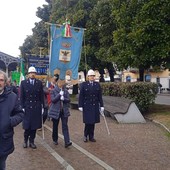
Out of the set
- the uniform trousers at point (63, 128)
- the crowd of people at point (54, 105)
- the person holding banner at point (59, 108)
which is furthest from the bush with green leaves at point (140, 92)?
the uniform trousers at point (63, 128)

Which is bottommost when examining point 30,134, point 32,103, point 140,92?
point 30,134

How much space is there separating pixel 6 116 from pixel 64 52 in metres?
12.1

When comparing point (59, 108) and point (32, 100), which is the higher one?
point (32, 100)

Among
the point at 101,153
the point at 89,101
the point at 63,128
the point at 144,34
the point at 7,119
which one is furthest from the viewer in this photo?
the point at 144,34

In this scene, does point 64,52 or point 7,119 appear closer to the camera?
point 7,119

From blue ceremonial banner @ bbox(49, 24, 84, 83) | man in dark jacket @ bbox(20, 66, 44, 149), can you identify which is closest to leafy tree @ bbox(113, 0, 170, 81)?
blue ceremonial banner @ bbox(49, 24, 84, 83)

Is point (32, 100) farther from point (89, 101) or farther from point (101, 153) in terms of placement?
point (101, 153)

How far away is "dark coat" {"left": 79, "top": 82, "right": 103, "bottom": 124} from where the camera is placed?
31.1ft

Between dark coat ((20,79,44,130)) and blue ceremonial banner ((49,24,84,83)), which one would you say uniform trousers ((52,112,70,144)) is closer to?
dark coat ((20,79,44,130))

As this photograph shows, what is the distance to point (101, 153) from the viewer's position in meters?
8.02

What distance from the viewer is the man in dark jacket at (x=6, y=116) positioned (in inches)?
186

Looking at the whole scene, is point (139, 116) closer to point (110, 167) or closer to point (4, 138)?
point (110, 167)

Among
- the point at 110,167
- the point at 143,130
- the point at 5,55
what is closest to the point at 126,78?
the point at 5,55

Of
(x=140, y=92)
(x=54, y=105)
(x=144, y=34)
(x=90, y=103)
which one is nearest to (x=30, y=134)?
(x=54, y=105)
